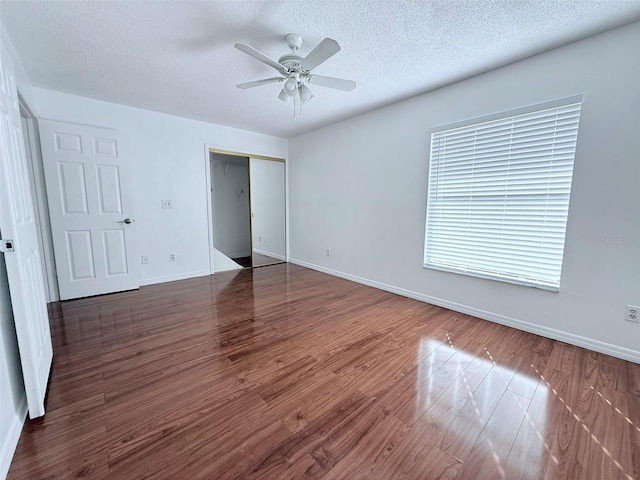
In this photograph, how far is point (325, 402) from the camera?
1.61 m

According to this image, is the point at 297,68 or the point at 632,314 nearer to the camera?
the point at 632,314

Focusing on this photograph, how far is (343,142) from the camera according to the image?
4.14 meters

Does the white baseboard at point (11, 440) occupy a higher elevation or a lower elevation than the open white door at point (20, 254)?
lower

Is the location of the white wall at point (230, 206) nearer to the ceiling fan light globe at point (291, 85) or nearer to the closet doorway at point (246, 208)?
the closet doorway at point (246, 208)

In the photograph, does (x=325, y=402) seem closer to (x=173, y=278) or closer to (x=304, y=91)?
(x=304, y=91)

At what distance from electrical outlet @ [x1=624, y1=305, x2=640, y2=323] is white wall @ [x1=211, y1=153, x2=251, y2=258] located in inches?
215

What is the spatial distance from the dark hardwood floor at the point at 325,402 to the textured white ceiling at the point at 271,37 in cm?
247

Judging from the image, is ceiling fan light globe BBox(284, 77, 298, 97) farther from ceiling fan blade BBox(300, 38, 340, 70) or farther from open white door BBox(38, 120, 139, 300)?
open white door BBox(38, 120, 139, 300)

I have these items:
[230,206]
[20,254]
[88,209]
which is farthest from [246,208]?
[20,254]

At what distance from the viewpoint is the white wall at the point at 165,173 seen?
3436 millimetres

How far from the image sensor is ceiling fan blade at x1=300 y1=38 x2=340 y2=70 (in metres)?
1.70

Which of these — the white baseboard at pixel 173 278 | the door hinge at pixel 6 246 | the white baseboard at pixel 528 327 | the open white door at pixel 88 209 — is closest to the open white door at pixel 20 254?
the door hinge at pixel 6 246

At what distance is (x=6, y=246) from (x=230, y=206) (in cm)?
465

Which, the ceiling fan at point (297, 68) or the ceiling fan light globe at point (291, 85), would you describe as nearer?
the ceiling fan at point (297, 68)
